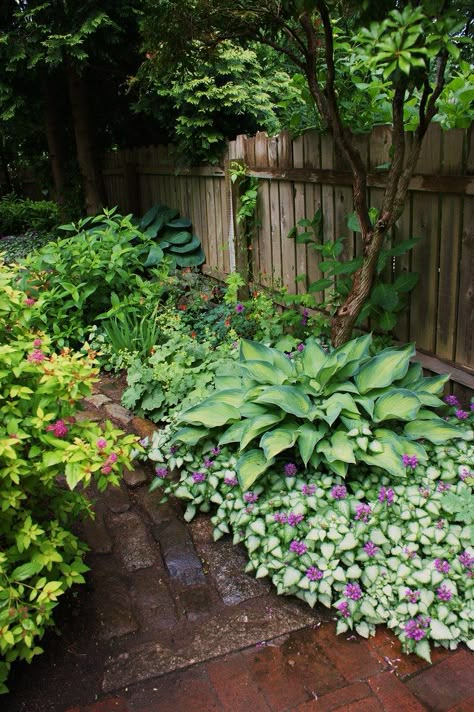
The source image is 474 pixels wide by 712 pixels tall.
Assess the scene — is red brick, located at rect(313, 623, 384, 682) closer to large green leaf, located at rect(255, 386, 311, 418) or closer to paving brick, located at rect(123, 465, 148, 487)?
large green leaf, located at rect(255, 386, 311, 418)

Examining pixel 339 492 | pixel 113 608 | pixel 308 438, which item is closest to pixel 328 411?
A: pixel 308 438

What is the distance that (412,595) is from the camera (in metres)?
2.17

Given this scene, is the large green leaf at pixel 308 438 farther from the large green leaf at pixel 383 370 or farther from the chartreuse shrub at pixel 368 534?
the large green leaf at pixel 383 370

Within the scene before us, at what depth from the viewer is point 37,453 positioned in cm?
197

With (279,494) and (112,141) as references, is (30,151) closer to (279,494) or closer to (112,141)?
(112,141)

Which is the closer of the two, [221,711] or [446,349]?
[221,711]

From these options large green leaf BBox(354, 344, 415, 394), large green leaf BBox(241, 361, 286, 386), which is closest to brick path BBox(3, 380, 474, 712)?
large green leaf BBox(241, 361, 286, 386)

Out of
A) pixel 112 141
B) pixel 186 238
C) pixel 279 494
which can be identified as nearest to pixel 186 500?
pixel 279 494

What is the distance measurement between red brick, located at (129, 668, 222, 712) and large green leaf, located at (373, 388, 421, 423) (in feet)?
4.11

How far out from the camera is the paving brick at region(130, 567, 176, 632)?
230cm

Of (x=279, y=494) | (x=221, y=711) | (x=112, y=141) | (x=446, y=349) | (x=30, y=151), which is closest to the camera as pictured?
(x=221, y=711)

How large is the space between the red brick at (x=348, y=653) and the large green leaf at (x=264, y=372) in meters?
1.10

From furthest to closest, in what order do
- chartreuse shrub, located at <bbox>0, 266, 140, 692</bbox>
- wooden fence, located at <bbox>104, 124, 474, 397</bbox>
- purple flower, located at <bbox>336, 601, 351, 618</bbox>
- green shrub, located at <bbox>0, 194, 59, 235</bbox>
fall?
green shrub, located at <bbox>0, 194, 59, 235</bbox> → wooden fence, located at <bbox>104, 124, 474, 397</bbox> → purple flower, located at <bbox>336, 601, 351, 618</bbox> → chartreuse shrub, located at <bbox>0, 266, 140, 692</bbox>

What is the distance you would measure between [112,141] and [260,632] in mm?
7169
